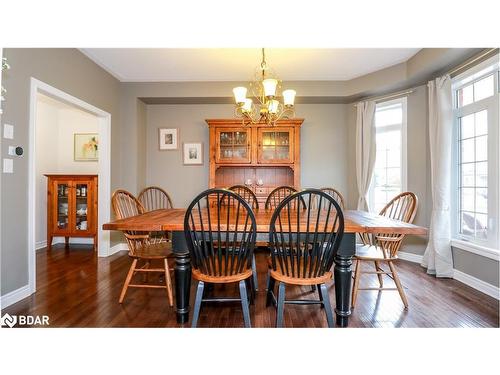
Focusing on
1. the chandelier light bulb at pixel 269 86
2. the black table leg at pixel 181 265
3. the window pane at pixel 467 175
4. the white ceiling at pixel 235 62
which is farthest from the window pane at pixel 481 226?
the black table leg at pixel 181 265

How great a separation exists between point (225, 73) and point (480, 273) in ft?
12.3

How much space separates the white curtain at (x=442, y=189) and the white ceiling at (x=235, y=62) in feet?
2.40

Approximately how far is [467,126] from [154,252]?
3549 millimetres

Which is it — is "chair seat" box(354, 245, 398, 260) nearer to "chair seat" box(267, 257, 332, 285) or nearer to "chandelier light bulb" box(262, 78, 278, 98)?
"chair seat" box(267, 257, 332, 285)

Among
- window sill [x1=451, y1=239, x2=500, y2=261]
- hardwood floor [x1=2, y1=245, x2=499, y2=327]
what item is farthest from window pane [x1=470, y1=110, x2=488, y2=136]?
hardwood floor [x1=2, y1=245, x2=499, y2=327]

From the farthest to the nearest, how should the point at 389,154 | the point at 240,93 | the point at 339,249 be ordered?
the point at 389,154
the point at 240,93
the point at 339,249

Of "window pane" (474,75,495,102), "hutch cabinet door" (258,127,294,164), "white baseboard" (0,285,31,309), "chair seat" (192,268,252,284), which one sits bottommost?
"white baseboard" (0,285,31,309)

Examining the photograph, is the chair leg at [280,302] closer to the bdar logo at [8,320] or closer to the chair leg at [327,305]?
the chair leg at [327,305]

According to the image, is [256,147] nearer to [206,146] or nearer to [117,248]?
[206,146]

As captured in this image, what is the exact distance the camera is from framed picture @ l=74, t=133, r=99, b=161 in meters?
4.41

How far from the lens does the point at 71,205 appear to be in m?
4.00

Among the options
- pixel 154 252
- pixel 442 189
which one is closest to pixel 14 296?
pixel 154 252

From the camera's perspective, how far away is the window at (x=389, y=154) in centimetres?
363

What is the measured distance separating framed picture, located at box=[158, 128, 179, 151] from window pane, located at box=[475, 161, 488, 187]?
3957 mm
